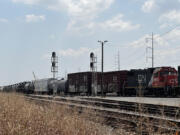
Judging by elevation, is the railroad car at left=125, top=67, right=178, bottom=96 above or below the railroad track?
above

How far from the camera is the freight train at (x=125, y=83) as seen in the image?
2895cm

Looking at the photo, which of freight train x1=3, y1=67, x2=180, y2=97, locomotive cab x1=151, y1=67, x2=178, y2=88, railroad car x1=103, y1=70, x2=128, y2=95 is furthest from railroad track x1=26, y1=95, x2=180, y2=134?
railroad car x1=103, y1=70, x2=128, y2=95

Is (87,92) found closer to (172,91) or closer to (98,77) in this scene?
(98,77)

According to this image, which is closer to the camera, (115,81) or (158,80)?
(158,80)

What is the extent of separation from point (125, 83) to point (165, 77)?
7837 millimetres

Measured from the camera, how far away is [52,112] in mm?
7277

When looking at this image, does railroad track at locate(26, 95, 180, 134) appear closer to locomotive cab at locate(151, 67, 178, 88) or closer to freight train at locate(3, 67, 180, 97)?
freight train at locate(3, 67, 180, 97)

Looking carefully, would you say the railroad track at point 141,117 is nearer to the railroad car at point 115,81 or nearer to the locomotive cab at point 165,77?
the locomotive cab at point 165,77

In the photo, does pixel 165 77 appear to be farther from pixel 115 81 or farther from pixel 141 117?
pixel 141 117

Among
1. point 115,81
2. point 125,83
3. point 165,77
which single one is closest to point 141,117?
point 165,77

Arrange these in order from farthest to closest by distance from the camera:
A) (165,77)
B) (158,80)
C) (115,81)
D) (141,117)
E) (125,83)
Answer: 1. (115,81)
2. (125,83)
3. (158,80)
4. (165,77)
5. (141,117)

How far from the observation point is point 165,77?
29.0 m

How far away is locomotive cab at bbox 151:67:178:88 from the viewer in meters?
28.7

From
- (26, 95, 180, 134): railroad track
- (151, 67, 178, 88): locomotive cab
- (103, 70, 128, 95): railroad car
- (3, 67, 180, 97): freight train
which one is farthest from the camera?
(103, 70, 128, 95): railroad car
